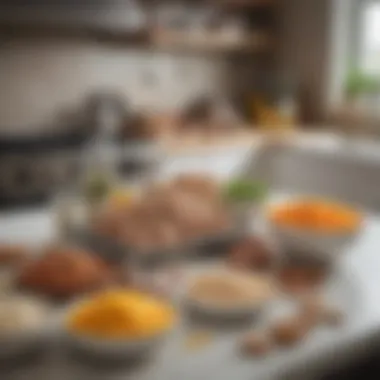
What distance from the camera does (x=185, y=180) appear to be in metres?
1.31

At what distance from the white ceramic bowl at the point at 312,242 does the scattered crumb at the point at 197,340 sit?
0.35 metres

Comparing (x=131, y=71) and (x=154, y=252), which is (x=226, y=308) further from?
(x=131, y=71)

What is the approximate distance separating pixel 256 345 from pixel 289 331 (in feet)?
0.19

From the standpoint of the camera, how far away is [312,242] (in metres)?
1.16

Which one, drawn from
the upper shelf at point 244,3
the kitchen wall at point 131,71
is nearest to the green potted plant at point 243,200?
the kitchen wall at point 131,71

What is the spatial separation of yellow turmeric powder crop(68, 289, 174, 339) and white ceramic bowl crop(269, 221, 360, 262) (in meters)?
0.38

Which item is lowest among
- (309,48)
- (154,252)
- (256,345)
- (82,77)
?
(256,345)

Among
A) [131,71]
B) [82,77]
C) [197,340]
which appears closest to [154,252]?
[197,340]

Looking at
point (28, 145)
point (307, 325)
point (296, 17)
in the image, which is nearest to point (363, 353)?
point (307, 325)

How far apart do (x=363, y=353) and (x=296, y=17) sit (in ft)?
9.47

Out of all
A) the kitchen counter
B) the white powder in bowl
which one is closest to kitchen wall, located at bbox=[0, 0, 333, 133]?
the kitchen counter

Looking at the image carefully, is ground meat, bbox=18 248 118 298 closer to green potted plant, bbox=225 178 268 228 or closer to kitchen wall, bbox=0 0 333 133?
green potted plant, bbox=225 178 268 228

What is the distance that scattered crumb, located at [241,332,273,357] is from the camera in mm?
804

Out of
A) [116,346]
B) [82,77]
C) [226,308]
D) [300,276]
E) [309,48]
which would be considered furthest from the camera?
[309,48]
